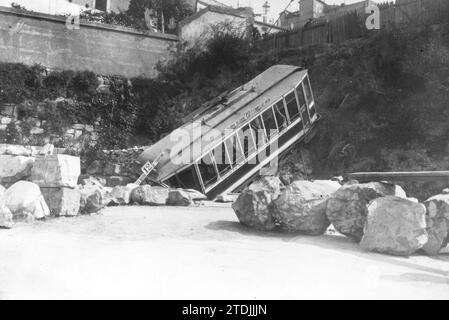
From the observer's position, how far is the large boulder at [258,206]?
6777 mm

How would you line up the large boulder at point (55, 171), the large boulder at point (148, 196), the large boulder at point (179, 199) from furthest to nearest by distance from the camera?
the large boulder at point (179, 199), the large boulder at point (148, 196), the large boulder at point (55, 171)

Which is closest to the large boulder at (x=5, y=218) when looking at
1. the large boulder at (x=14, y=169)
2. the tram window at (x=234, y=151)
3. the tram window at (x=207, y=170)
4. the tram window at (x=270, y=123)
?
the large boulder at (x=14, y=169)

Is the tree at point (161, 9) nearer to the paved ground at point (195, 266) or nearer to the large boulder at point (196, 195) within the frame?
the large boulder at point (196, 195)

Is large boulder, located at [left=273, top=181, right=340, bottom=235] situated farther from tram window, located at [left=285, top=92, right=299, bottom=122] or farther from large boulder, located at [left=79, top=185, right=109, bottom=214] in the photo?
tram window, located at [left=285, top=92, right=299, bottom=122]

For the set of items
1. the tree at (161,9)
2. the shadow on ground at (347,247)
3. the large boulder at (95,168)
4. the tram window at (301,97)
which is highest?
the tree at (161,9)

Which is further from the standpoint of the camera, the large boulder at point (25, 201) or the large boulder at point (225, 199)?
the large boulder at point (225, 199)

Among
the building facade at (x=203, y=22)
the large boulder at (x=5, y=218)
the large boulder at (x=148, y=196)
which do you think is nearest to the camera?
the large boulder at (x=5, y=218)

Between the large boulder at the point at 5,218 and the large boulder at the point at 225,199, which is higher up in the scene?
the large boulder at the point at 5,218

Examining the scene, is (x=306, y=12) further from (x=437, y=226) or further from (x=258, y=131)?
(x=437, y=226)

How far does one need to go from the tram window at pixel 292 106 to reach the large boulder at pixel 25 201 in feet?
27.0

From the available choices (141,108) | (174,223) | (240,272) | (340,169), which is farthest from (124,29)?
(240,272)

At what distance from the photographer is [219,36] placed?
1939 cm

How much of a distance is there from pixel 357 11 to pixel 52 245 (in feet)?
50.9

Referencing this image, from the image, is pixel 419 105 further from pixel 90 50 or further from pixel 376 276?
pixel 90 50
